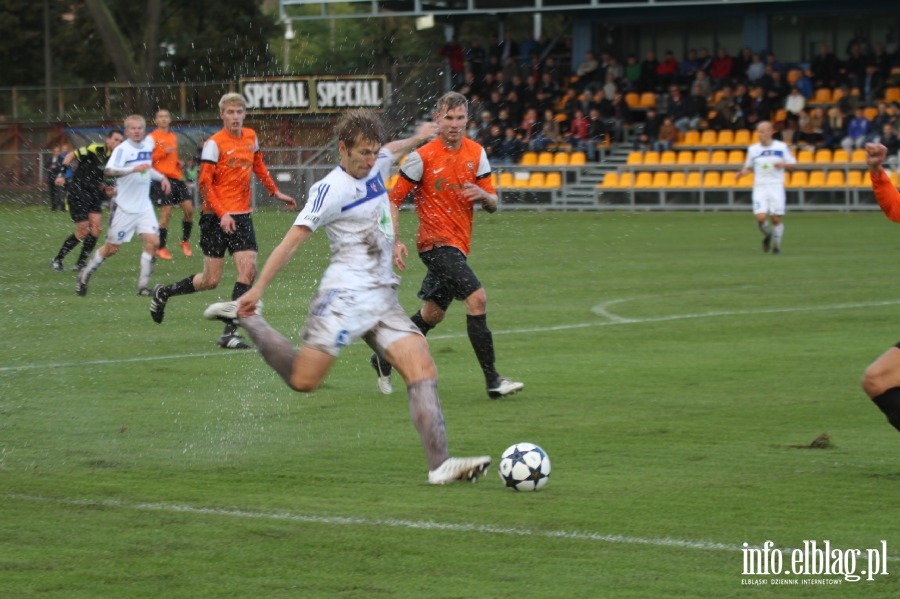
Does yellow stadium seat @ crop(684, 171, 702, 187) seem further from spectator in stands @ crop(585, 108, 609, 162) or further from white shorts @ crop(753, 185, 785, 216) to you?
white shorts @ crop(753, 185, 785, 216)

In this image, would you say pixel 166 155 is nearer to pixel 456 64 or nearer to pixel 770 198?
pixel 770 198

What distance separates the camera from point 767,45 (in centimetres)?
4100

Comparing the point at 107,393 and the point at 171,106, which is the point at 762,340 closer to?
the point at 107,393

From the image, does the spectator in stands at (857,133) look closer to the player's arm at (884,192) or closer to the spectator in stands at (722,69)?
the spectator in stands at (722,69)

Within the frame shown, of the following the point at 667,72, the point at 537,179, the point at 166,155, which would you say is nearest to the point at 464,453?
the point at 166,155

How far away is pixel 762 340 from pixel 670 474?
232 inches

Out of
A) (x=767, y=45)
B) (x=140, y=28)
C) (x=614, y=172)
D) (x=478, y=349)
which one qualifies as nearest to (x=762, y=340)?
(x=478, y=349)

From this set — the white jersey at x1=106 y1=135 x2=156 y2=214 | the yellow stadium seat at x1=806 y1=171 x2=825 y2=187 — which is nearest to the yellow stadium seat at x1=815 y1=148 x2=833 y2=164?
the yellow stadium seat at x1=806 y1=171 x2=825 y2=187

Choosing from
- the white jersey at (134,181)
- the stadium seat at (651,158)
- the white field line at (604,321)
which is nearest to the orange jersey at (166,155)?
the white jersey at (134,181)

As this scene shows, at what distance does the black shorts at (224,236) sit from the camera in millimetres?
13055

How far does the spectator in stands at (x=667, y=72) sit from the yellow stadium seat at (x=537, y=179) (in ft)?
16.1

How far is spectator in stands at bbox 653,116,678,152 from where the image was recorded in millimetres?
36312

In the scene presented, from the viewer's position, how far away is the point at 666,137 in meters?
36.4

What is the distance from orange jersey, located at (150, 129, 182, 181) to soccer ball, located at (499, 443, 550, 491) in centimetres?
1629
